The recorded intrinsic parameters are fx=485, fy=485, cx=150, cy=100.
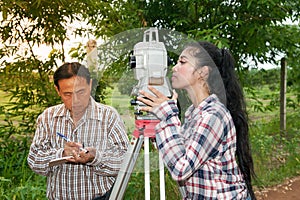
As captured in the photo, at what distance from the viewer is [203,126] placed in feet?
4.78

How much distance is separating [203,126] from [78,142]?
0.50m

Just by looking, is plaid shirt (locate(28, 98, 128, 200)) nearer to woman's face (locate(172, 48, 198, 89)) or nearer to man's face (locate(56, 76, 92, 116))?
man's face (locate(56, 76, 92, 116))

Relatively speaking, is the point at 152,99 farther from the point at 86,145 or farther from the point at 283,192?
the point at 283,192

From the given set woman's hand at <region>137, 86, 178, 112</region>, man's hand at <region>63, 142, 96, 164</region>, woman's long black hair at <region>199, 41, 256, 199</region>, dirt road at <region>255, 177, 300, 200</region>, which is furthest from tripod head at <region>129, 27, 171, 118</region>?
dirt road at <region>255, 177, 300, 200</region>

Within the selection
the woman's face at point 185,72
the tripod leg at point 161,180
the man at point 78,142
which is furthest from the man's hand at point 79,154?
the woman's face at point 185,72

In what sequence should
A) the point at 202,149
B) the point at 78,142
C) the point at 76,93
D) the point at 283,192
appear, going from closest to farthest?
1. the point at 202,149
2. the point at 76,93
3. the point at 78,142
4. the point at 283,192

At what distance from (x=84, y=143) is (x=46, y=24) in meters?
2.41

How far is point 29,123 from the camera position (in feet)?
13.3

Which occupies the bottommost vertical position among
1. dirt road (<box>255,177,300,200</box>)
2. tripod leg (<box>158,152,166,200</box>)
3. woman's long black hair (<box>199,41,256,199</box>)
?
dirt road (<box>255,177,300,200</box>)

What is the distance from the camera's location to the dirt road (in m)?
3.99

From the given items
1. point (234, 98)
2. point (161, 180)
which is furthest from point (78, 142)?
point (234, 98)

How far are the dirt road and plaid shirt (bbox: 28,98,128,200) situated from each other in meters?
2.35

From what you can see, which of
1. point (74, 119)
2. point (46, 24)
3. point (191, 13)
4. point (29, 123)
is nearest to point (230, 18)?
point (191, 13)

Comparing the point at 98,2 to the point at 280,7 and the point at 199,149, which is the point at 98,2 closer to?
the point at 280,7
